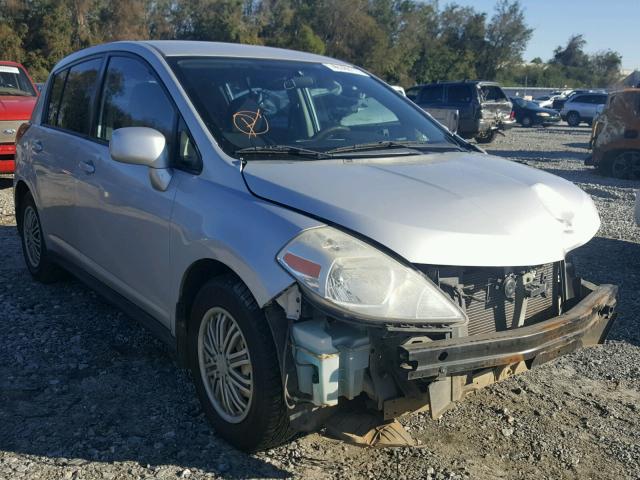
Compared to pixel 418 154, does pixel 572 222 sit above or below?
below

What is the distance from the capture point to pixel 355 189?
2.86 m

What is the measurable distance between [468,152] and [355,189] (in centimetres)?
132

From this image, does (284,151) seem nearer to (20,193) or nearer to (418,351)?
(418,351)

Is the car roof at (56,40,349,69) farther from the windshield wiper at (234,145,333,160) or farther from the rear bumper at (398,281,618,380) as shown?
the rear bumper at (398,281,618,380)

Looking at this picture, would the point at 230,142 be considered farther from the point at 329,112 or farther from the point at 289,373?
the point at 289,373

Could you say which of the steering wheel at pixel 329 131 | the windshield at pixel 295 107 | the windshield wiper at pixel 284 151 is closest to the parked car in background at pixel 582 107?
the windshield at pixel 295 107

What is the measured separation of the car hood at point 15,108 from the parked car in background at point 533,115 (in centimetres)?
2613

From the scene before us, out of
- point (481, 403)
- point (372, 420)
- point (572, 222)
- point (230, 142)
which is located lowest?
point (481, 403)

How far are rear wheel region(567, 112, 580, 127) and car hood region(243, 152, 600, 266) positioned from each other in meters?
31.3

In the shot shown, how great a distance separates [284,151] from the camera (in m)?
3.26

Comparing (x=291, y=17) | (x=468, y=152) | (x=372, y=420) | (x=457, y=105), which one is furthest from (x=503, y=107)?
(x=291, y=17)

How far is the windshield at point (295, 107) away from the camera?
11.1ft

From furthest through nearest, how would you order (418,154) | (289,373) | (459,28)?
(459,28) → (418,154) → (289,373)

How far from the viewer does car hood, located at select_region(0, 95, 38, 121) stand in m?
9.77
